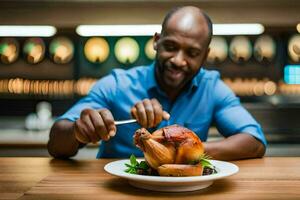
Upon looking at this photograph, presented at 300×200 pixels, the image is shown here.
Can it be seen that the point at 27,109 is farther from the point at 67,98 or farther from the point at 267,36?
the point at 267,36

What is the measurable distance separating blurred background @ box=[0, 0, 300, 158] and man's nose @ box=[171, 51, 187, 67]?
1.53 m

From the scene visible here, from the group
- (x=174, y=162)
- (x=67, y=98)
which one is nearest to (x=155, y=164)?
(x=174, y=162)

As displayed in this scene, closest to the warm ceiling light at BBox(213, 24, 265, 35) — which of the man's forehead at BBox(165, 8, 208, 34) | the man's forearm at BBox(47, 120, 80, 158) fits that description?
the man's forehead at BBox(165, 8, 208, 34)

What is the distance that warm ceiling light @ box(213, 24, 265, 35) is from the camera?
3229mm

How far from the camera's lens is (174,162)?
1.02 m

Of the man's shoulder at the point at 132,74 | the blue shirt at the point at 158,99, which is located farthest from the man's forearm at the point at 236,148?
the man's shoulder at the point at 132,74

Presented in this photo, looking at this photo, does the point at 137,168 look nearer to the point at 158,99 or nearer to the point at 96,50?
the point at 158,99

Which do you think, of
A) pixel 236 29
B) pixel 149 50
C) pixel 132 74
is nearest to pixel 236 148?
pixel 132 74

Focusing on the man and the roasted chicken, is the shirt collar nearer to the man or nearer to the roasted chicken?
the man

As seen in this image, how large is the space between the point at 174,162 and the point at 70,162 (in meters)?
0.54

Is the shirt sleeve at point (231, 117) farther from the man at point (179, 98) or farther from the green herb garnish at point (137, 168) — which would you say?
the green herb garnish at point (137, 168)

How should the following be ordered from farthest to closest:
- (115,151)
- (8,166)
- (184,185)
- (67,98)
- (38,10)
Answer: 1. (67,98)
2. (38,10)
3. (115,151)
4. (8,166)
5. (184,185)

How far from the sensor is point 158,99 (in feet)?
6.22

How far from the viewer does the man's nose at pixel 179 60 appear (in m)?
1.74
